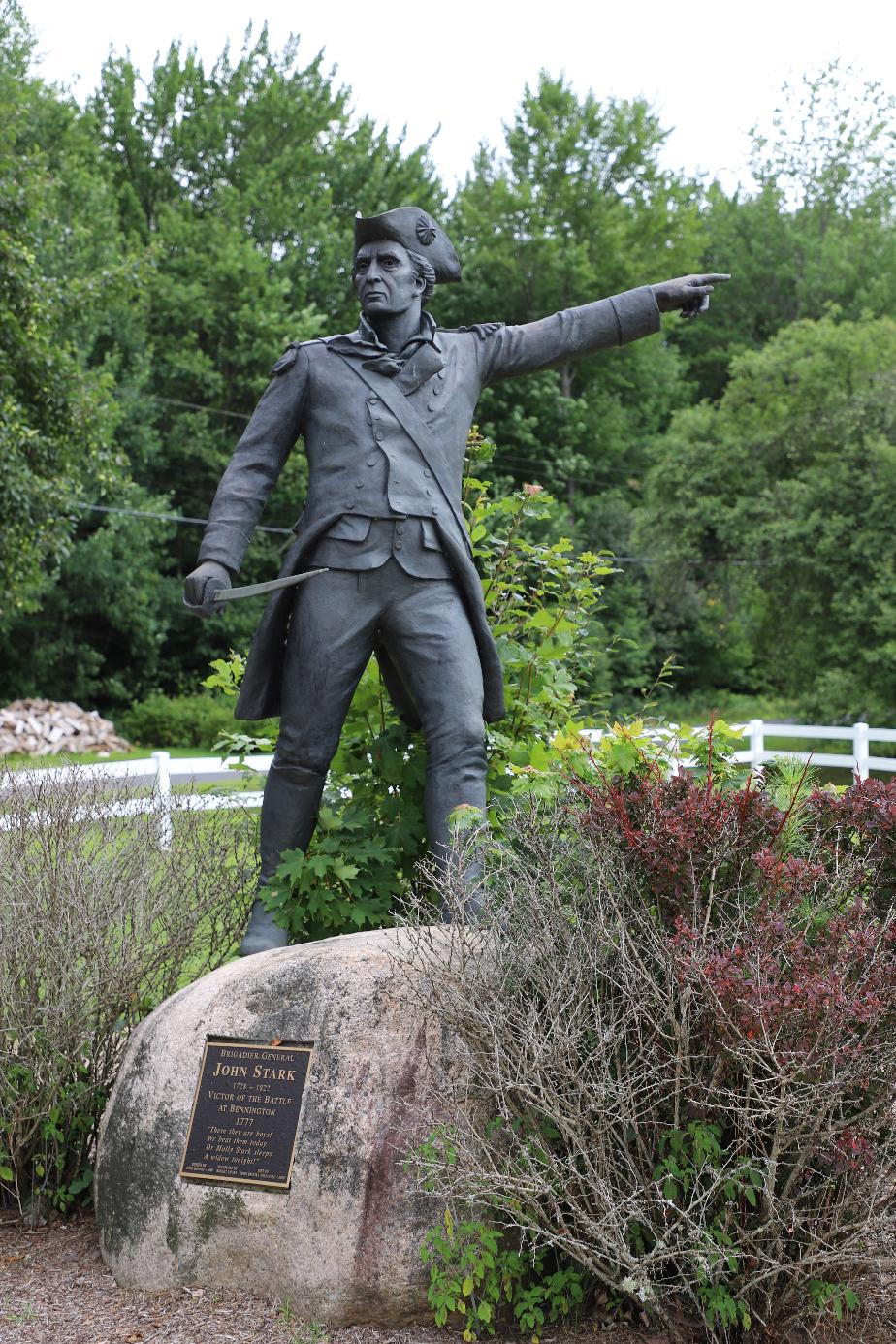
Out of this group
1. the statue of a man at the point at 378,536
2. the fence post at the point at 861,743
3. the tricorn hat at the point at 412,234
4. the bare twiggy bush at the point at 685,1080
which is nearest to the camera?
the bare twiggy bush at the point at 685,1080

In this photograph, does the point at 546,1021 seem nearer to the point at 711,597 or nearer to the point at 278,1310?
the point at 278,1310

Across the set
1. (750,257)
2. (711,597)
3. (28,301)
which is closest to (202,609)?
(28,301)

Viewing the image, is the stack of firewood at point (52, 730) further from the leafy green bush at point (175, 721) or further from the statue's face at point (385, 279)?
the statue's face at point (385, 279)

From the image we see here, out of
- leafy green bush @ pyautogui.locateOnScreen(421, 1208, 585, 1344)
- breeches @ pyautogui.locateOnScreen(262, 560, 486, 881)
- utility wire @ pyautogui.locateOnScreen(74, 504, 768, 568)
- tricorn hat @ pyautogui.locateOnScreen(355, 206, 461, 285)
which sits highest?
utility wire @ pyautogui.locateOnScreen(74, 504, 768, 568)

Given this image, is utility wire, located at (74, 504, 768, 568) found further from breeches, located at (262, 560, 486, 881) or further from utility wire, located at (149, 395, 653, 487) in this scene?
breeches, located at (262, 560, 486, 881)

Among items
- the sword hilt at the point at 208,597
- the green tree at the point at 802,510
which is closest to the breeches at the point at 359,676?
the sword hilt at the point at 208,597

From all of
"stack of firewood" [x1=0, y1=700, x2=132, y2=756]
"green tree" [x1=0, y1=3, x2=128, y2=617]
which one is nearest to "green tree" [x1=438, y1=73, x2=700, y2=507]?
"stack of firewood" [x1=0, y1=700, x2=132, y2=756]

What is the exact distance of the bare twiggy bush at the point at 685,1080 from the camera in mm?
3152

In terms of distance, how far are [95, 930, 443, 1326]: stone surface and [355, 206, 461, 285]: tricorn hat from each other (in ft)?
7.53

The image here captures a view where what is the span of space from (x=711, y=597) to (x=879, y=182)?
14.2 m

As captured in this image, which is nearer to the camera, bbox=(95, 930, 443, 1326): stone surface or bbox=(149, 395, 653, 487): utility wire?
bbox=(95, 930, 443, 1326): stone surface

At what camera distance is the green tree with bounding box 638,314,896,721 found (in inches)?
814

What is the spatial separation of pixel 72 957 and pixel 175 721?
19218 mm

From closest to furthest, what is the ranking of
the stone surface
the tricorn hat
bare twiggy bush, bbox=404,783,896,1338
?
bare twiggy bush, bbox=404,783,896,1338 → the stone surface → the tricorn hat
